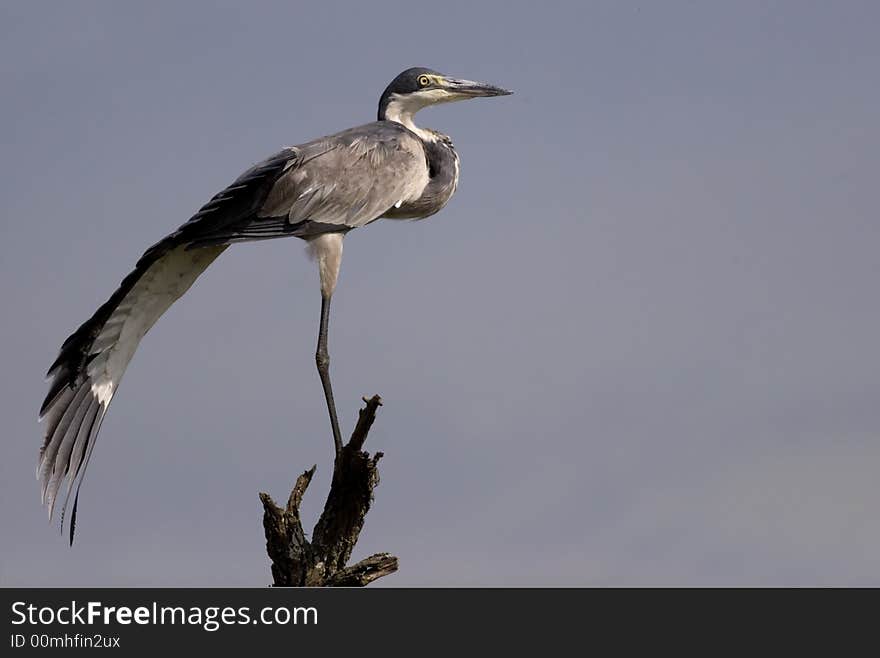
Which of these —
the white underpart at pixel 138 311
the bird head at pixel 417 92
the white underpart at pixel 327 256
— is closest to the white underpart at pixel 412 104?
the bird head at pixel 417 92

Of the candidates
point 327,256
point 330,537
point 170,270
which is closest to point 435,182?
point 327,256

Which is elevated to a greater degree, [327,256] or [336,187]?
[336,187]

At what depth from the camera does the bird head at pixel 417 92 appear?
37.0 ft

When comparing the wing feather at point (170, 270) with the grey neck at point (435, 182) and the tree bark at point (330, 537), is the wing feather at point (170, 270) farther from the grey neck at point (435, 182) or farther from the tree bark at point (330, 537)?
the tree bark at point (330, 537)

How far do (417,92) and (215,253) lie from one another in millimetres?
2363

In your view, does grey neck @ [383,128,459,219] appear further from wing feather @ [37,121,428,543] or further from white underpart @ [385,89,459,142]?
wing feather @ [37,121,428,543]

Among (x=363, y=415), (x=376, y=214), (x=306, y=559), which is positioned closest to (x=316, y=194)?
(x=376, y=214)

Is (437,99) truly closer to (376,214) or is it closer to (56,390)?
(376,214)

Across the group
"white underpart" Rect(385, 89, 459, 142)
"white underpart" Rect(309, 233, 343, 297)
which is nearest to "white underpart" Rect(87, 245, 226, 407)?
"white underpart" Rect(309, 233, 343, 297)

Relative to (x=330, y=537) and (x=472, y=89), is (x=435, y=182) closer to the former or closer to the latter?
(x=472, y=89)

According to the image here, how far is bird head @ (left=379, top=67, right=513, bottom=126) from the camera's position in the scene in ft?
37.0

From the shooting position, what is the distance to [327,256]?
399 inches

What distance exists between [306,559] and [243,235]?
2.48 metres

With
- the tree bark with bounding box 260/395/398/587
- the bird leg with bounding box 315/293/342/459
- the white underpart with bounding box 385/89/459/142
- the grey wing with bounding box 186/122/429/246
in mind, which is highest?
the white underpart with bounding box 385/89/459/142
